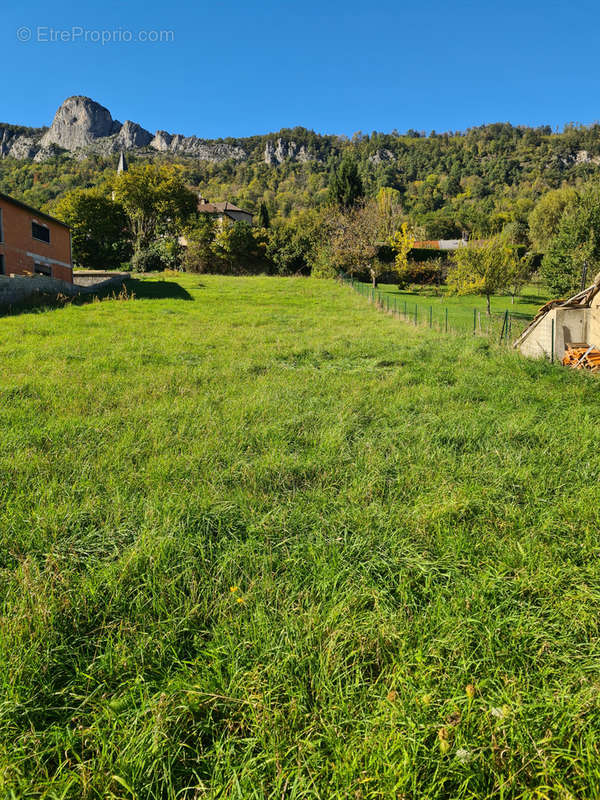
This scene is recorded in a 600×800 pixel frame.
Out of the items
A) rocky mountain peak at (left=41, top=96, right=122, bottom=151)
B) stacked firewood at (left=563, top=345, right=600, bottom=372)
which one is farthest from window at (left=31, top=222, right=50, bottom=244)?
rocky mountain peak at (left=41, top=96, right=122, bottom=151)

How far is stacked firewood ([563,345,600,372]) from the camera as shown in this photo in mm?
8945

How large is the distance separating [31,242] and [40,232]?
1551mm

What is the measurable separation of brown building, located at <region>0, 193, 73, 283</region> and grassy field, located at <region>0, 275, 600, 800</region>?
22422mm

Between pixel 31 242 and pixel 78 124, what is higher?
pixel 78 124

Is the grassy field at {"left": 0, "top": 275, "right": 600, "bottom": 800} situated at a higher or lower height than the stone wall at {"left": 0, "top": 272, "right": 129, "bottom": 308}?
lower

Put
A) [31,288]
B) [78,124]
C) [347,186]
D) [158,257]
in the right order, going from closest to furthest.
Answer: [31,288], [158,257], [347,186], [78,124]

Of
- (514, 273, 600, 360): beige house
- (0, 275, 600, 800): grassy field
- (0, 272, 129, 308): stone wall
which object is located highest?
(0, 272, 129, 308): stone wall

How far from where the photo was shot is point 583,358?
9.09 metres

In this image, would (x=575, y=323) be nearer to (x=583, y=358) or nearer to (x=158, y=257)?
(x=583, y=358)

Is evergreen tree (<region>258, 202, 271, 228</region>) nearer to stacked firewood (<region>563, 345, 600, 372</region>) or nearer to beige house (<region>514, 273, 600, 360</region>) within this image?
Answer: beige house (<region>514, 273, 600, 360</region>)

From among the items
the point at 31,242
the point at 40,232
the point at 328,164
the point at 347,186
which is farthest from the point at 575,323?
the point at 328,164

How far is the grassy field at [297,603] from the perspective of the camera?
152 centimetres

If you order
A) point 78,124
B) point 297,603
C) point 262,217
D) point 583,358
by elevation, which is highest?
point 78,124

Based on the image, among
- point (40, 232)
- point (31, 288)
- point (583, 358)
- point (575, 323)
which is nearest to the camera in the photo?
point (583, 358)
